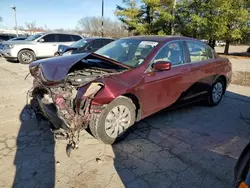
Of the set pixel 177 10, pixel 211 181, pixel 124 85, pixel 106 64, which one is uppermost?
pixel 177 10

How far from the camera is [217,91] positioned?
196 inches

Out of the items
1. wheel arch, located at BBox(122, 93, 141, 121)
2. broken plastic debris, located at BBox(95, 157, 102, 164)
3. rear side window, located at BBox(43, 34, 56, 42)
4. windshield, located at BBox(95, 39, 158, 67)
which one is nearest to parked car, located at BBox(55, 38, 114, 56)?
rear side window, located at BBox(43, 34, 56, 42)

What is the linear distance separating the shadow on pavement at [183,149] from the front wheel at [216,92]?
0.39 meters

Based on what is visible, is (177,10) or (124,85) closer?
(124,85)

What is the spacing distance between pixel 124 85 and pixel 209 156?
158 centimetres

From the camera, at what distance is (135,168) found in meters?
2.62

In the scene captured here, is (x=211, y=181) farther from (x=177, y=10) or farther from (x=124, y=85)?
(x=177, y=10)

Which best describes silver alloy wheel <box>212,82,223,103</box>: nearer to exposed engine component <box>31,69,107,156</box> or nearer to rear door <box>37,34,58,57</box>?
exposed engine component <box>31,69,107,156</box>

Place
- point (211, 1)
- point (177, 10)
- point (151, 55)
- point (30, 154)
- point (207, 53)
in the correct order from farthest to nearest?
point (177, 10) → point (211, 1) → point (207, 53) → point (151, 55) → point (30, 154)

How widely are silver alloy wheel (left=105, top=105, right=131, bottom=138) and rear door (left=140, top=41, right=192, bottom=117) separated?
0.34 metres

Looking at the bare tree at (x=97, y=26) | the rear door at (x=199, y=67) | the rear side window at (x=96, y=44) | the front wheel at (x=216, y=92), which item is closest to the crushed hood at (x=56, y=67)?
the rear door at (x=199, y=67)

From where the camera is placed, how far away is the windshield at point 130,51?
11.3ft

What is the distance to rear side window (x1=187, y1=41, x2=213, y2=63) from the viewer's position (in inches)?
164

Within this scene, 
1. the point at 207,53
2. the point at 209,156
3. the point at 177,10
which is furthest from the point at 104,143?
the point at 177,10
